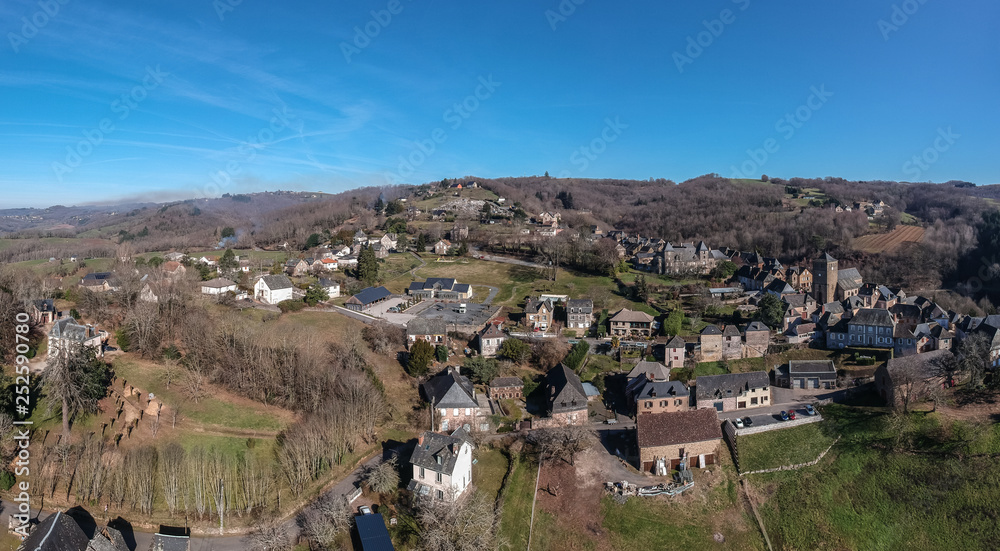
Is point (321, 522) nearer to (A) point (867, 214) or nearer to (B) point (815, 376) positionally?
(B) point (815, 376)

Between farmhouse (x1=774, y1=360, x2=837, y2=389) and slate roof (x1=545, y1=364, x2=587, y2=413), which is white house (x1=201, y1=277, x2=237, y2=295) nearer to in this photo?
slate roof (x1=545, y1=364, x2=587, y2=413)

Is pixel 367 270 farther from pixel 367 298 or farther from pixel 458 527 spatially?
pixel 458 527

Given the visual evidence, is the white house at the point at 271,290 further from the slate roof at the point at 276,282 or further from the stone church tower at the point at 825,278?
the stone church tower at the point at 825,278

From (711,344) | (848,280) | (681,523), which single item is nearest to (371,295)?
(711,344)

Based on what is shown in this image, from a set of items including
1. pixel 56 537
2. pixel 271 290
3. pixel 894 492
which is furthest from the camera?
pixel 271 290

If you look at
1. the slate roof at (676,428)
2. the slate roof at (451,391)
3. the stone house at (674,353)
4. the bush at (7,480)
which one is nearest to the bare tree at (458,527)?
the slate roof at (451,391)

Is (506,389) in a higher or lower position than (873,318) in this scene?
lower
